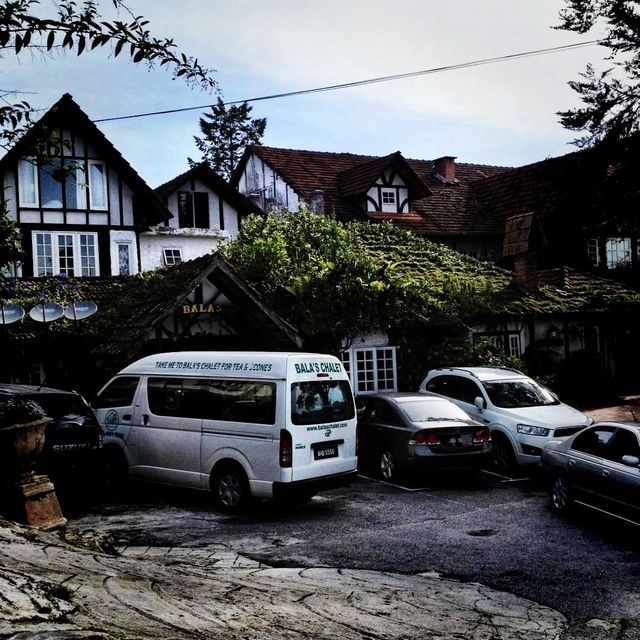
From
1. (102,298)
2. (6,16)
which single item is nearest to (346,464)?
(6,16)

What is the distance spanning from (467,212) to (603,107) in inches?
481

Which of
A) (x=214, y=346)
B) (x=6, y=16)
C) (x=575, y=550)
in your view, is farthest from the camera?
(x=214, y=346)

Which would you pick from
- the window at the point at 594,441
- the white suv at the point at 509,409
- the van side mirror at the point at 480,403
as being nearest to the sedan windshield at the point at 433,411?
the van side mirror at the point at 480,403

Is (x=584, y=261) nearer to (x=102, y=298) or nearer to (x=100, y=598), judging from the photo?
(x=102, y=298)

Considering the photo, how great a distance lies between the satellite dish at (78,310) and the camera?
18.3 m

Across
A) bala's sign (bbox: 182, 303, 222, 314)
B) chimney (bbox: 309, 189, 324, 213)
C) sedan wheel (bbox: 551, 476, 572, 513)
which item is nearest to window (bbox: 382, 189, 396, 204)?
chimney (bbox: 309, 189, 324, 213)

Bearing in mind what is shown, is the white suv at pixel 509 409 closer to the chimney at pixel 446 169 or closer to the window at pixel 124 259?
the window at pixel 124 259

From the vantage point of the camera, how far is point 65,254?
25.4 metres

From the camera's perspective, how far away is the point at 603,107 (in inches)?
952

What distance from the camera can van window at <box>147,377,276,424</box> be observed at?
1155cm

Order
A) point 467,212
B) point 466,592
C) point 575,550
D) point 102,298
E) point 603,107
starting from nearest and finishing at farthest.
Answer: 1. point 466,592
2. point 575,550
3. point 102,298
4. point 603,107
5. point 467,212

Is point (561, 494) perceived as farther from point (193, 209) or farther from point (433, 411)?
point (193, 209)

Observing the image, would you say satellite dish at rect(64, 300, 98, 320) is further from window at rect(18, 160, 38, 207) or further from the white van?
window at rect(18, 160, 38, 207)

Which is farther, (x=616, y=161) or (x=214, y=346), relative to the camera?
(x=616, y=161)
